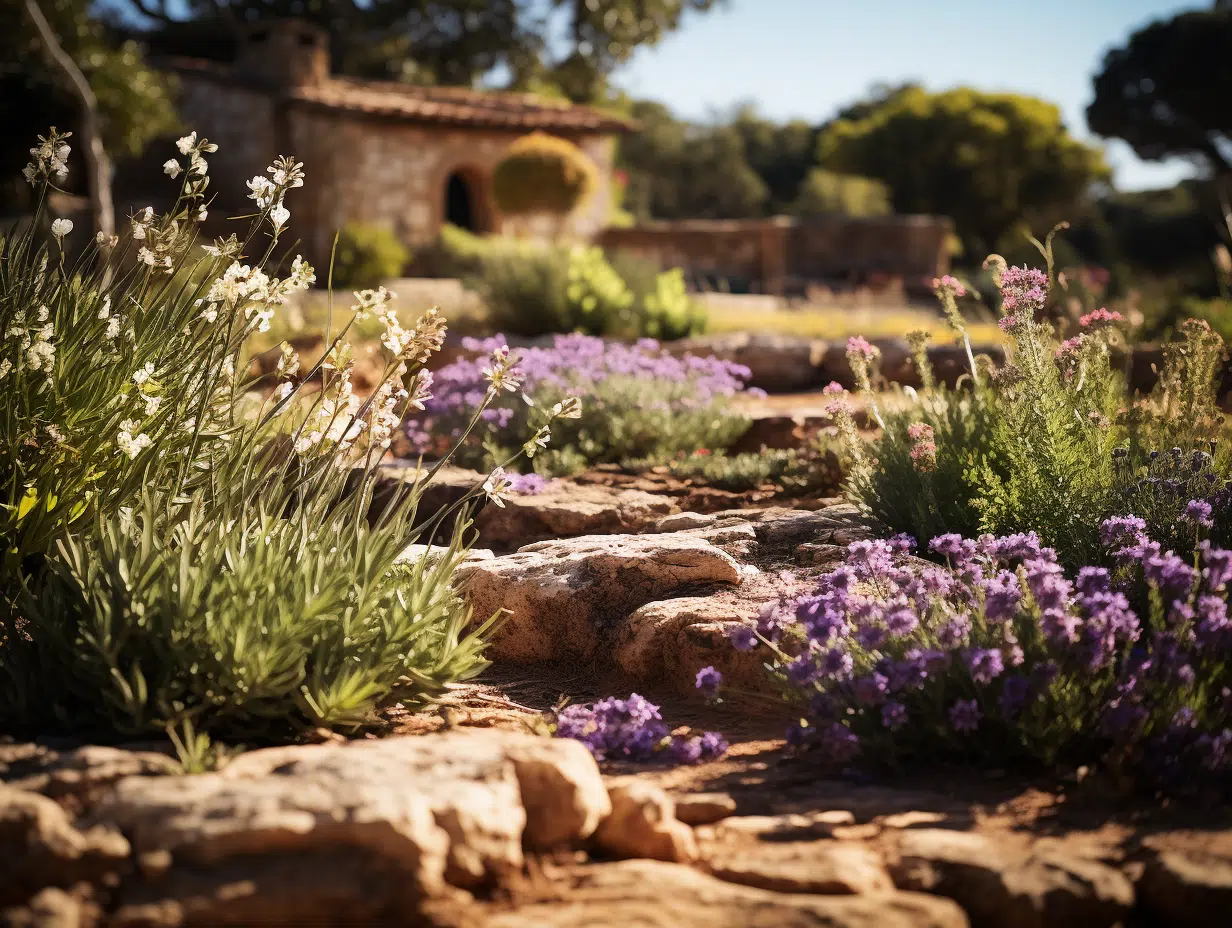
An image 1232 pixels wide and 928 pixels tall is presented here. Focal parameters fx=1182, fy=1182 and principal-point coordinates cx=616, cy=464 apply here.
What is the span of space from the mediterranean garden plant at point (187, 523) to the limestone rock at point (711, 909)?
2.97 feet

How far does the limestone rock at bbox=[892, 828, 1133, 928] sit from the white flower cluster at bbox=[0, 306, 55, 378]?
8.07 feet

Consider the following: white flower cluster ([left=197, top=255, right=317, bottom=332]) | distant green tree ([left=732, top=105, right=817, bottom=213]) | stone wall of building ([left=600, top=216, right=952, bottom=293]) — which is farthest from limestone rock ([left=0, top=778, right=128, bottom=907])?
distant green tree ([left=732, top=105, right=817, bottom=213])

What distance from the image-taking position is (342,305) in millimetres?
13445

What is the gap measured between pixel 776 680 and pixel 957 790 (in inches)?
24.8

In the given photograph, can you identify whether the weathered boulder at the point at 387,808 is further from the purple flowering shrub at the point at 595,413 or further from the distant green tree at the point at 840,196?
the distant green tree at the point at 840,196

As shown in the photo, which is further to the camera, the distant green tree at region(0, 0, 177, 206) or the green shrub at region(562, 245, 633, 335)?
the distant green tree at region(0, 0, 177, 206)

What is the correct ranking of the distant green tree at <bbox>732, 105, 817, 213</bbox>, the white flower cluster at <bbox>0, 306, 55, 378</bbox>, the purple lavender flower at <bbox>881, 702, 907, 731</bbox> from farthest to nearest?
the distant green tree at <bbox>732, 105, 817, 213</bbox> → the white flower cluster at <bbox>0, 306, 55, 378</bbox> → the purple lavender flower at <bbox>881, 702, 907, 731</bbox>

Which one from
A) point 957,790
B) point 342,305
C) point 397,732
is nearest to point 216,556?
point 397,732

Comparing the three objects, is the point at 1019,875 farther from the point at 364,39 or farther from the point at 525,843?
the point at 364,39

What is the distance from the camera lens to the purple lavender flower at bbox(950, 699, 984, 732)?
2.76m

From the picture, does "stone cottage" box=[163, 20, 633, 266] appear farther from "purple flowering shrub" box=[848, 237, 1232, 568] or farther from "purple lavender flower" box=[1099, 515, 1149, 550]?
"purple lavender flower" box=[1099, 515, 1149, 550]

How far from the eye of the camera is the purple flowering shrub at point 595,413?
688 cm

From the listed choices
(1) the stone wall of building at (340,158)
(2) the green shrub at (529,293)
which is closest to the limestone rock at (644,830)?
(2) the green shrub at (529,293)

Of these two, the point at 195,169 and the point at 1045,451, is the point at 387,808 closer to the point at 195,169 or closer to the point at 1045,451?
the point at 195,169
